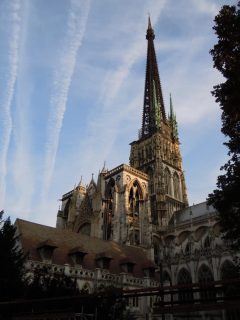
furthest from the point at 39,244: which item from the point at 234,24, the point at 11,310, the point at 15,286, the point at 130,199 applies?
the point at 130,199

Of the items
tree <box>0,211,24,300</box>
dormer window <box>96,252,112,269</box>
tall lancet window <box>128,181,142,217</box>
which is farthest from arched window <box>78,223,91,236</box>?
tree <box>0,211,24,300</box>

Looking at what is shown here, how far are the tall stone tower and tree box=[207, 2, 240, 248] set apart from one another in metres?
37.0

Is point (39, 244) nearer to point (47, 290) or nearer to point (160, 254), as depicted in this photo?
point (47, 290)

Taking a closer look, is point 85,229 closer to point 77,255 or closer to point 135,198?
point 135,198

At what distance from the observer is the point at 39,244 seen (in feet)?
96.3

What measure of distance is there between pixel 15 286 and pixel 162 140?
5295 centimetres

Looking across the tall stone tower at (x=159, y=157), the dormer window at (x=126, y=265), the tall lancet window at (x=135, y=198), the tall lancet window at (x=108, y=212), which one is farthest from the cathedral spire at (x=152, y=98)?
the dormer window at (x=126, y=265)

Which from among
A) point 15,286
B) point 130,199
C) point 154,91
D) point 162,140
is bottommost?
point 15,286

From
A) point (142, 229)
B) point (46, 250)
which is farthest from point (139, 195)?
point (46, 250)

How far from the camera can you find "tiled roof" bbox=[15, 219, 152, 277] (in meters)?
29.5

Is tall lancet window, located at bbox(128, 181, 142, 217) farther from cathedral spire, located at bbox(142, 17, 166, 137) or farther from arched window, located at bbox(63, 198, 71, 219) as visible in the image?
cathedral spire, located at bbox(142, 17, 166, 137)

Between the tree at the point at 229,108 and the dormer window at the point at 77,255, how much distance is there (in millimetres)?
16197

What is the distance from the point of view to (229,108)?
1667 cm

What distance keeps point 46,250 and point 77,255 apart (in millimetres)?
3185
